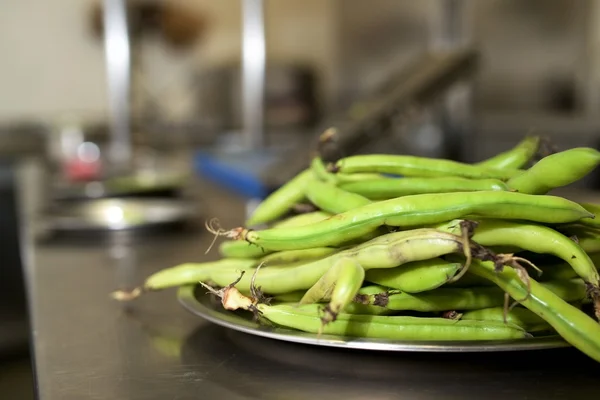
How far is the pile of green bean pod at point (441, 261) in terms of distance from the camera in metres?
0.75

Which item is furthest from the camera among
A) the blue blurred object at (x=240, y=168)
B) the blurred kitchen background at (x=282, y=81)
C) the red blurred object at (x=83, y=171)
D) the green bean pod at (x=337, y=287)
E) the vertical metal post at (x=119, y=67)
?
the vertical metal post at (x=119, y=67)

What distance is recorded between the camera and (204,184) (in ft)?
9.25

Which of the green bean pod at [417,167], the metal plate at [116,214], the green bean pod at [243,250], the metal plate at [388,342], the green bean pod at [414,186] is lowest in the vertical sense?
the metal plate at [116,214]

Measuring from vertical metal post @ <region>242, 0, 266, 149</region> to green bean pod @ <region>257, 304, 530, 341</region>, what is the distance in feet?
9.49

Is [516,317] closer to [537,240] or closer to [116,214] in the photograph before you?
[537,240]

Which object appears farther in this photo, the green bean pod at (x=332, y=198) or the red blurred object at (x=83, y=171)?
the red blurred object at (x=83, y=171)

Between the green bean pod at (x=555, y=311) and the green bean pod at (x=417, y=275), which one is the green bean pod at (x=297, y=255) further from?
the green bean pod at (x=555, y=311)

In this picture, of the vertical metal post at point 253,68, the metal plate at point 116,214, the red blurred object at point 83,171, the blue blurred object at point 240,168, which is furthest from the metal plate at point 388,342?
the vertical metal post at point 253,68

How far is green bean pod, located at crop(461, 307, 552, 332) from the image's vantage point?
815mm

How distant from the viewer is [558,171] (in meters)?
0.83

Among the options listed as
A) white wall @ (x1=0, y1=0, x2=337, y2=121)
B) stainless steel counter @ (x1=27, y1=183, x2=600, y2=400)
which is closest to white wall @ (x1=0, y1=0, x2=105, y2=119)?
white wall @ (x1=0, y1=0, x2=337, y2=121)

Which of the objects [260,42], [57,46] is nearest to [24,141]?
[57,46]

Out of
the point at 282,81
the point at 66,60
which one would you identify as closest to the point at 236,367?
the point at 282,81

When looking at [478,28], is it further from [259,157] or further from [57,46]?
[57,46]
